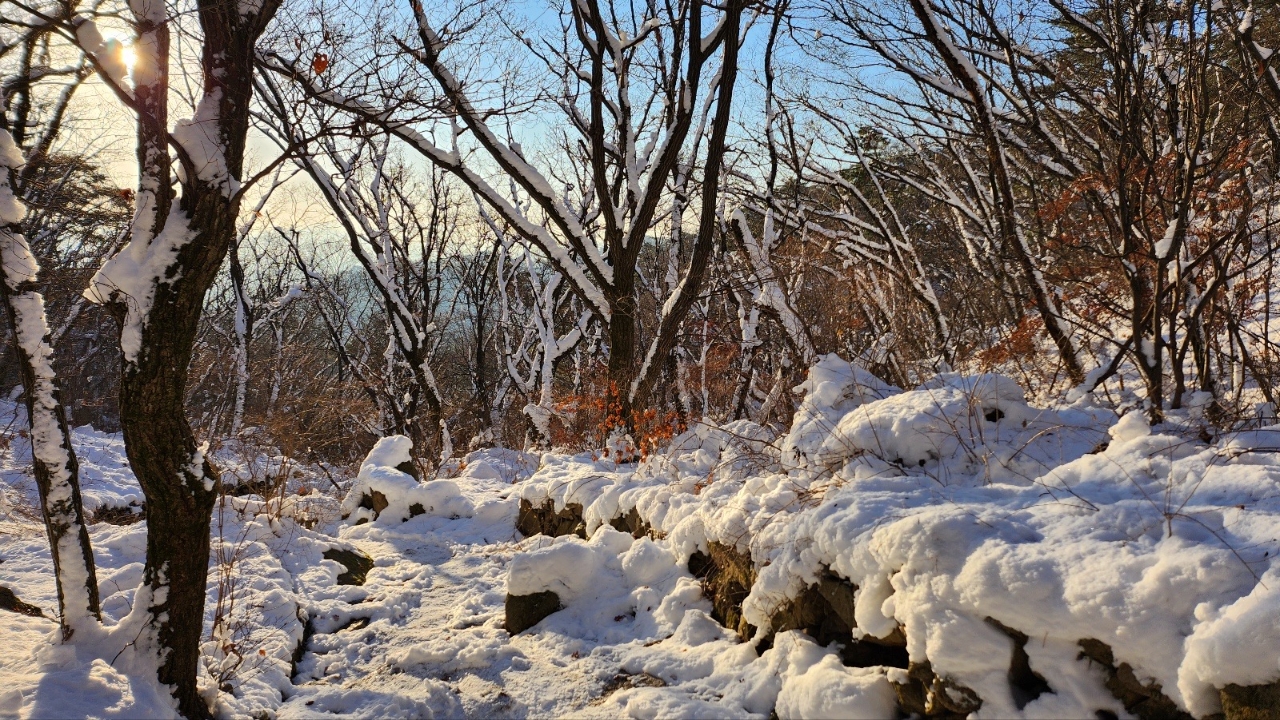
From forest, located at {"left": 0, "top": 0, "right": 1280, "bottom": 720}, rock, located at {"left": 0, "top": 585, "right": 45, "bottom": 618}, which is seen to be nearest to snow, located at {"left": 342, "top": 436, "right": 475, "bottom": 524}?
forest, located at {"left": 0, "top": 0, "right": 1280, "bottom": 720}

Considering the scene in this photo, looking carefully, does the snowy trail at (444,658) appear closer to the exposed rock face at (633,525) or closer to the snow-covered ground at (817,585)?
the snow-covered ground at (817,585)

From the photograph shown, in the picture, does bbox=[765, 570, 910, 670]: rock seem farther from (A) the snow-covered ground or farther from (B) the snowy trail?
(B) the snowy trail

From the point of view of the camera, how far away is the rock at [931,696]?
7.18 ft

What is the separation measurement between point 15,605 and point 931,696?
4623mm

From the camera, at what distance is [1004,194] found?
5477mm

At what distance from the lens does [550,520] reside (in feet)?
20.6

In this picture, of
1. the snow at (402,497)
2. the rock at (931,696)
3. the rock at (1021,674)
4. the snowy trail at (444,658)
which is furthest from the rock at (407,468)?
the rock at (1021,674)

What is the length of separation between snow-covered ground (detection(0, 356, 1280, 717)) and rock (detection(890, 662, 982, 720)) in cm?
1

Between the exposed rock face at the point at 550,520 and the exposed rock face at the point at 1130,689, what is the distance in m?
4.20

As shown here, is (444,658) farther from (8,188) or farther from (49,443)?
(8,188)

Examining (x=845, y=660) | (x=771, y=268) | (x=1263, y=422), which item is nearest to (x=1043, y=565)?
(x=845, y=660)

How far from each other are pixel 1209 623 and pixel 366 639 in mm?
4186

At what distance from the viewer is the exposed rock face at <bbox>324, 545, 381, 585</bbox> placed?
536 centimetres

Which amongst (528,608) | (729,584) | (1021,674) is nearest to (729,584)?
(729,584)
